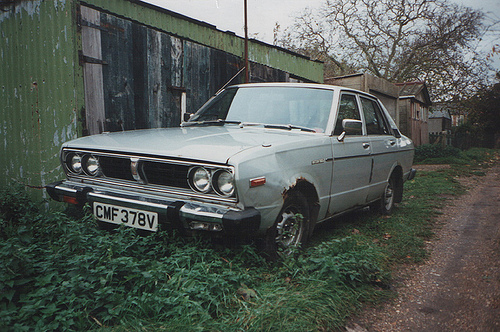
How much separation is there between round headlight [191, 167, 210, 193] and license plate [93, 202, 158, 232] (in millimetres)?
370

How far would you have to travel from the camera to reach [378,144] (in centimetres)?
478

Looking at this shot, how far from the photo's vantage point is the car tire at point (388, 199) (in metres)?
5.30

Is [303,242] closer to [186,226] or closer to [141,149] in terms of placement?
[186,226]

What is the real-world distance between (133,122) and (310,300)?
4.21m

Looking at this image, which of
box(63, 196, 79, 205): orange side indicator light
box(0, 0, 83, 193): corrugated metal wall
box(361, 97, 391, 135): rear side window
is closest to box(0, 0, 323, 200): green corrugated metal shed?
box(0, 0, 83, 193): corrugated metal wall

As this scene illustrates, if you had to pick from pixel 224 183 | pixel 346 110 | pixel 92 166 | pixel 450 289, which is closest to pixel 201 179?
pixel 224 183

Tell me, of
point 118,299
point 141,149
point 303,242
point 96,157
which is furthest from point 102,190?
point 303,242

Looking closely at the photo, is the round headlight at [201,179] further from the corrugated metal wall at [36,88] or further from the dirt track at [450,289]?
the corrugated metal wall at [36,88]

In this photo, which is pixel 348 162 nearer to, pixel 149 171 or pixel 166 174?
pixel 166 174

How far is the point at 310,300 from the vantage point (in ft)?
8.30

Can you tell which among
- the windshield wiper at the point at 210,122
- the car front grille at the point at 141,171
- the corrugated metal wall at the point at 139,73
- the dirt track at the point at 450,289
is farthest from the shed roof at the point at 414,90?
the car front grille at the point at 141,171

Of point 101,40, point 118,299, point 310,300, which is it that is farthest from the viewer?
point 101,40

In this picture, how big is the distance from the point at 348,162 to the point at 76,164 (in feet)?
8.49

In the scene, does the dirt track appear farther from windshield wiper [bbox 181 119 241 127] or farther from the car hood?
windshield wiper [bbox 181 119 241 127]
